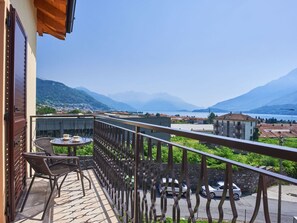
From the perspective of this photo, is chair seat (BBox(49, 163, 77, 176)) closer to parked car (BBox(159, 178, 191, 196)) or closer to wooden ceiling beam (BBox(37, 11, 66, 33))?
parked car (BBox(159, 178, 191, 196))

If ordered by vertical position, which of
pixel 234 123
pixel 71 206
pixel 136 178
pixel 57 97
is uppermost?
pixel 57 97

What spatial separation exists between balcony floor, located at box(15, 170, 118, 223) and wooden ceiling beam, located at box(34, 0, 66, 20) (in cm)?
290

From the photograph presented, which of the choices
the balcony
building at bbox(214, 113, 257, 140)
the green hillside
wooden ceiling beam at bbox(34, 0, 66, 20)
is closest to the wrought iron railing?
the balcony

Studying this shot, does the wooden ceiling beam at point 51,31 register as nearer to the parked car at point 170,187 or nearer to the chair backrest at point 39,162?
the chair backrest at point 39,162

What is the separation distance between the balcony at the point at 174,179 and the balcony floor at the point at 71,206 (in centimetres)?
2

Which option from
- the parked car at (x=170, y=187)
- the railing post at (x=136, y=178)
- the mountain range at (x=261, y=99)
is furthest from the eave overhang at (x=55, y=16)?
the mountain range at (x=261, y=99)

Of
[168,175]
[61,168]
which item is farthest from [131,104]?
[168,175]

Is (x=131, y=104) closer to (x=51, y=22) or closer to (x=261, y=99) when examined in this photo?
(x=261, y=99)

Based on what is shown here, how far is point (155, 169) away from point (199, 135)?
78 cm

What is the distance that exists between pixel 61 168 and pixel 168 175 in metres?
1.95

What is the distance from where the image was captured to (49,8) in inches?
199

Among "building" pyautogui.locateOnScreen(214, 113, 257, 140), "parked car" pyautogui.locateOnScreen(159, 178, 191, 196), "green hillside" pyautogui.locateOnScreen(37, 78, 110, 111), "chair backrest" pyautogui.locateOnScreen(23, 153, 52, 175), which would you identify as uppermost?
"green hillside" pyautogui.locateOnScreen(37, 78, 110, 111)

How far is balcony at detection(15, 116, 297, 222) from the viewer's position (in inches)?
37.4

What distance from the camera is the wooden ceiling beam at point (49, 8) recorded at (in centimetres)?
496
